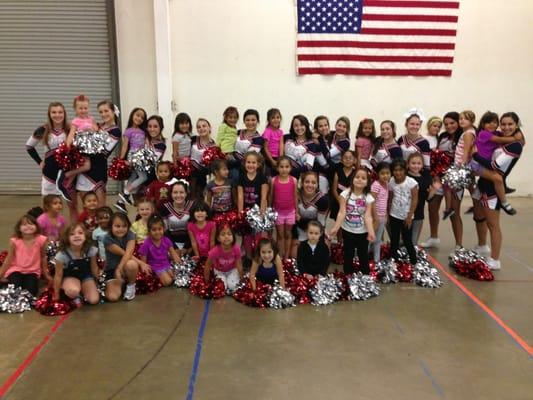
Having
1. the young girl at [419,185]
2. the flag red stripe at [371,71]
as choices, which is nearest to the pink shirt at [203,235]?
the young girl at [419,185]

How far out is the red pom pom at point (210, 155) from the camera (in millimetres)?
5188

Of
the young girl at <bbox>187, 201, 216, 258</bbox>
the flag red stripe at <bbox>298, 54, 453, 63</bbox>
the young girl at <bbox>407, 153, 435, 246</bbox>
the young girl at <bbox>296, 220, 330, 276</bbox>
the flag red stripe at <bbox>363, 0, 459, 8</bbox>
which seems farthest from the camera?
the flag red stripe at <bbox>298, 54, 453, 63</bbox>

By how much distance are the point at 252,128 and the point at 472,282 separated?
2.79 metres

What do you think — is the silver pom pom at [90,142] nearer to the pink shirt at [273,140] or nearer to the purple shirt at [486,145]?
the pink shirt at [273,140]

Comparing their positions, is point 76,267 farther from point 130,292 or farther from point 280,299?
point 280,299

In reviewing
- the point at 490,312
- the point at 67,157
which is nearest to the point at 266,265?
the point at 490,312

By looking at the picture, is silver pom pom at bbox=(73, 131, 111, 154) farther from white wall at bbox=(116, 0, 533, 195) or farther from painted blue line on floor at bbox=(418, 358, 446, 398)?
painted blue line on floor at bbox=(418, 358, 446, 398)

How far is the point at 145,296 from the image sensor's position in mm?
4258

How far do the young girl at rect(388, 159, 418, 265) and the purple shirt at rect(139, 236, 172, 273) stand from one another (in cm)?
223

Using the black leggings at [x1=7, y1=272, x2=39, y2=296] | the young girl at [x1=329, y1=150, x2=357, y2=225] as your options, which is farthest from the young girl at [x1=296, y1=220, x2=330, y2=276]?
the black leggings at [x1=7, y1=272, x2=39, y2=296]

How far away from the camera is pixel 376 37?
7949 mm

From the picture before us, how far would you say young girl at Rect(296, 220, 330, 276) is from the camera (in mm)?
4289

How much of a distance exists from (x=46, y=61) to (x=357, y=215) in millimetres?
6628

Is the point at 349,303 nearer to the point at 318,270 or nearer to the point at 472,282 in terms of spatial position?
the point at 318,270
